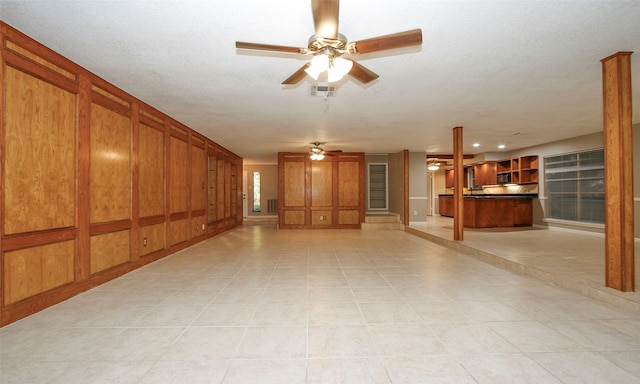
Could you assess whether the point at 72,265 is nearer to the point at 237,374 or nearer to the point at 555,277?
the point at 237,374

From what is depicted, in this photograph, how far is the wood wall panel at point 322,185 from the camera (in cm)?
1060

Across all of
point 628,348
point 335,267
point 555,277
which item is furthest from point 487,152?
point 628,348

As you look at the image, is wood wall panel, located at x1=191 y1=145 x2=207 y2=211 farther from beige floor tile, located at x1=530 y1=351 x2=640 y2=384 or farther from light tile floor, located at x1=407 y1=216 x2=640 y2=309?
beige floor tile, located at x1=530 y1=351 x2=640 y2=384

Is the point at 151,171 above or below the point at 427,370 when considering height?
above

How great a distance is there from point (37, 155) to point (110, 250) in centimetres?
162

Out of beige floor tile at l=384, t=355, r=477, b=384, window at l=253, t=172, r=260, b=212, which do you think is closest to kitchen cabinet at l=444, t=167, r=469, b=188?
window at l=253, t=172, r=260, b=212

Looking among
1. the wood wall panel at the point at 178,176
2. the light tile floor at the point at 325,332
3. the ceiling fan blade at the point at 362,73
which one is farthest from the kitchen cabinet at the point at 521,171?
the wood wall panel at the point at 178,176

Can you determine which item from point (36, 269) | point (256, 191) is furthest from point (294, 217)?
point (36, 269)

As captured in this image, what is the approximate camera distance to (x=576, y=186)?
8109mm

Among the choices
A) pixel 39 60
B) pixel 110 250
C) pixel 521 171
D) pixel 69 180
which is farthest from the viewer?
pixel 521 171

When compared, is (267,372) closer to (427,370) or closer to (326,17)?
(427,370)

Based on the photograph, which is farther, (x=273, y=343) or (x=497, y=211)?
(x=497, y=211)

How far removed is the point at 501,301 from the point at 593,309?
2.77 ft

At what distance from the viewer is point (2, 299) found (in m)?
2.65
